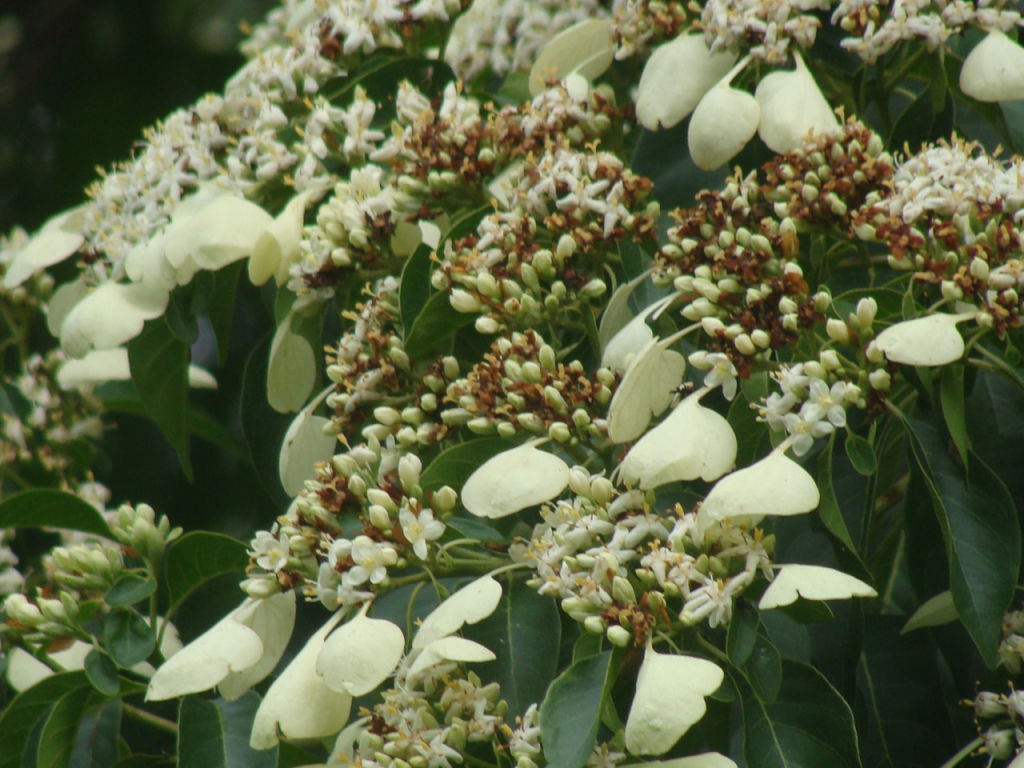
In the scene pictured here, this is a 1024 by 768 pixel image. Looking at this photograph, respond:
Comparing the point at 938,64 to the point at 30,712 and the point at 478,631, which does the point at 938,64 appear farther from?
the point at 30,712

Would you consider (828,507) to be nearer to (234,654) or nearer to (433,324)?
(433,324)

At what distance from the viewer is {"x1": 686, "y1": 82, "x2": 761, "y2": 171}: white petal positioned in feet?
4.88

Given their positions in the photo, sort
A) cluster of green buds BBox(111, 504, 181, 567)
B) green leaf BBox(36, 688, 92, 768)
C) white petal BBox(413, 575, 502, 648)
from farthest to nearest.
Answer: cluster of green buds BBox(111, 504, 181, 567) → green leaf BBox(36, 688, 92, 768) → white petal BBox(413, 575, 502, 648)

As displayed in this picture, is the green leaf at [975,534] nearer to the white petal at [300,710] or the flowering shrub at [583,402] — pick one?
the flowering shrub at [583,402]

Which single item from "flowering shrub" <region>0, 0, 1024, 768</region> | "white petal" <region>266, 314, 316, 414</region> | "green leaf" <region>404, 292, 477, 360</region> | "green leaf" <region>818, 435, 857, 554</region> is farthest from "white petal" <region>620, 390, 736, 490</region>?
"white petal" <region>266, 314, 316, 414</region>

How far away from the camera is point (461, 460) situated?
4.79ft

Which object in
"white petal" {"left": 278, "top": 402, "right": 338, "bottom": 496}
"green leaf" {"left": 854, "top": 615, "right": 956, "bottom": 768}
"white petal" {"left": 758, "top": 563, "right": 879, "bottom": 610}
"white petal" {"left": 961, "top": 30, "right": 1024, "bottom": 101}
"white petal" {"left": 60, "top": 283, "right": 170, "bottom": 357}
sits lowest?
"green leaf" {"left": 854, "top": 615, "right": 956, "bottom": 768}

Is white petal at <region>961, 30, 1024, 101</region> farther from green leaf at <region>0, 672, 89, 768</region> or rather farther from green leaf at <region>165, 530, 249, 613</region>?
green leaf at <region>0, 672, 89, 768</region>

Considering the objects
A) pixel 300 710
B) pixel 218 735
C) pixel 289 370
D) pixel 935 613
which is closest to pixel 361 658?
pixel 300 710

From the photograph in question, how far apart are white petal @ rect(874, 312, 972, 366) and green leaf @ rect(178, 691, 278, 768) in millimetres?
825

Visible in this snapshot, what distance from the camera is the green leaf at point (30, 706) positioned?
5.30ft

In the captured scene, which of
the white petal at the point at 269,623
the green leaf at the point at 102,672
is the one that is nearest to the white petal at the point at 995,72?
the white petal at the point at 269,623

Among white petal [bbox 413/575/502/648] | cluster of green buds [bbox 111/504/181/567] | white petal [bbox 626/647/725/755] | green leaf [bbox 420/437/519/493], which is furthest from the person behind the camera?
cluster of green buds [bbox 111/504/181/567]

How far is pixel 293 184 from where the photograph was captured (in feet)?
5.63
